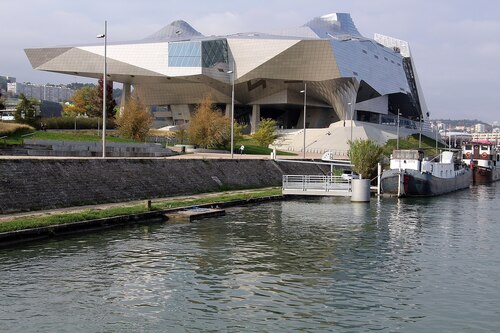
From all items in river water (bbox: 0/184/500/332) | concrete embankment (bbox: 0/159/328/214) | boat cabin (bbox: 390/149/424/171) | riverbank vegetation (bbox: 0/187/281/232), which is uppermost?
boat cabin (bbox: 390/149/424/171)

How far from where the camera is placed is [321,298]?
1557cm

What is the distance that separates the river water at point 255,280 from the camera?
13.6m

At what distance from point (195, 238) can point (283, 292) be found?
29.4ft

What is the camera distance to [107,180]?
3509cm

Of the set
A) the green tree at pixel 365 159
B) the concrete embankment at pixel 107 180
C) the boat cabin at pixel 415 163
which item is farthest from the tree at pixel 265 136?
the concrete embankment at pixel 107 180

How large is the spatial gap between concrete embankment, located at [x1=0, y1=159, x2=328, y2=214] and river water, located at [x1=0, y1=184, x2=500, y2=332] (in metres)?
5.90

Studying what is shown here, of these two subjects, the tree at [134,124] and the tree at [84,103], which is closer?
the tree at [134,124]

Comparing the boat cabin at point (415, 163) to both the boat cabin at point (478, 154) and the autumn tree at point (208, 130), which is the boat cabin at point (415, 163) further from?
the boat cabin at point (478, 154)

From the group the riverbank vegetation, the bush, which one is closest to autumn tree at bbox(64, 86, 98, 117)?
the bush

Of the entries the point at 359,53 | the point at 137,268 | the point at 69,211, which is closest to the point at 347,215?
the point at 69,211

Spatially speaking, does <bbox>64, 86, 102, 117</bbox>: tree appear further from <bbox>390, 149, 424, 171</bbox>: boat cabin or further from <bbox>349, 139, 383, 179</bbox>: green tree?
<bbox>390, 149, 424, 171</bbox>: boat cabin

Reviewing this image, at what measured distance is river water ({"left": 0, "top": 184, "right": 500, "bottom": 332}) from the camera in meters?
13.6

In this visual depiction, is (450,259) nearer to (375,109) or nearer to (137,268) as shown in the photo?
(137,268)

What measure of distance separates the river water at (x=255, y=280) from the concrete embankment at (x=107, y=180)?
19.4ft
